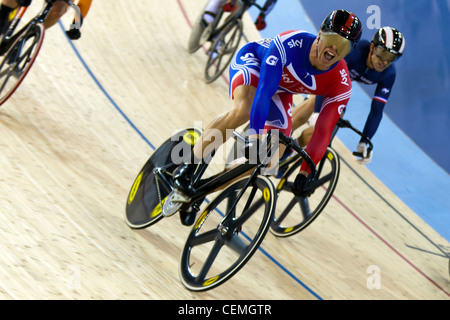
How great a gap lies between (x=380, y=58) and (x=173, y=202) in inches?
71.2

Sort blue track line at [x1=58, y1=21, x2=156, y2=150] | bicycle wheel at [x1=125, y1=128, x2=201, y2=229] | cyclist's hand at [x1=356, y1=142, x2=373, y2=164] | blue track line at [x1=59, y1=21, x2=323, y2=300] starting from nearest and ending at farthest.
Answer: bicycle wheel at [x1=125, y1=128, x2=201, y2=229], blue track line at [x1=59, y1=21, x2=323, y2=300], cyclist's hand at [x1=356, y1=142, x2=373, y2=164], blue track line at [x1=58, y1=21, x2=156, y2=150]

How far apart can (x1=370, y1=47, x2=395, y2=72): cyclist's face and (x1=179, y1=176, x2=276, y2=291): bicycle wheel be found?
164cm

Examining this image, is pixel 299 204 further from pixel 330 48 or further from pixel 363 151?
pixel 330 48

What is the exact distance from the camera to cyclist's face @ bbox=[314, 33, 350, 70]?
280cm

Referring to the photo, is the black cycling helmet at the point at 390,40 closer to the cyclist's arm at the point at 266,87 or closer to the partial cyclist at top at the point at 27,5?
the cyclist's arm at the point at 266,87

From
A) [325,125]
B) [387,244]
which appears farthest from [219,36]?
[325,125]

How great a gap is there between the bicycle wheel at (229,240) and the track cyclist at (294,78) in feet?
0.65

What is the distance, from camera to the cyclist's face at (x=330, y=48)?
280 centimetres

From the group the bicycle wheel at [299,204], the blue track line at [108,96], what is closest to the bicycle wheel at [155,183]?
the bicycle wheel at [299,204]

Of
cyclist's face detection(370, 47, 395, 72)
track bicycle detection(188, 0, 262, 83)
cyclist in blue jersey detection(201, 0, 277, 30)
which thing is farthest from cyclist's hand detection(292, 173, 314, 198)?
cyclist in blue jersey detection(201, 0, 277, 30)

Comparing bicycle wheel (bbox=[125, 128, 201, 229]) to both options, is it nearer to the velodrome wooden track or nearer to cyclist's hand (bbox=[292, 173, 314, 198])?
the velodrome wooden track

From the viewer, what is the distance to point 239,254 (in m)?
2.77

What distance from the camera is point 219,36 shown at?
6.18 m
